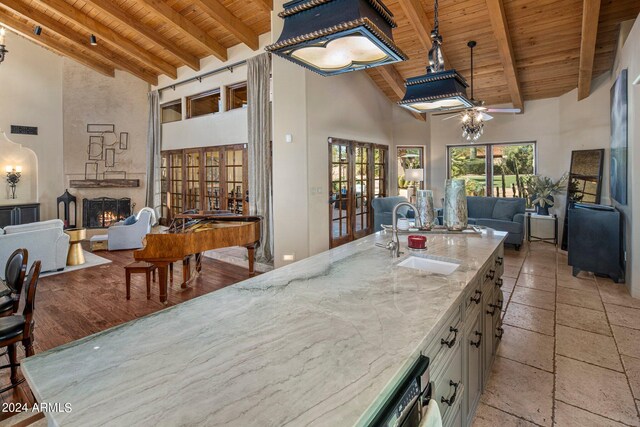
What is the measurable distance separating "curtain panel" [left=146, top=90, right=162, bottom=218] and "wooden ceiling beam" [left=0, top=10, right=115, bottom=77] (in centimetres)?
135

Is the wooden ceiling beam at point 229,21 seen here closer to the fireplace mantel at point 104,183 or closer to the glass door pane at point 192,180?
→ the glass door pane at point 192,180

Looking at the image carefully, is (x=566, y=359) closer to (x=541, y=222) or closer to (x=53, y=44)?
(x=541, y=222)

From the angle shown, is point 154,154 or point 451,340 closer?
point 451,340

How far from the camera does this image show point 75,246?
18.8ft

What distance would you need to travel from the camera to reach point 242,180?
659 cm

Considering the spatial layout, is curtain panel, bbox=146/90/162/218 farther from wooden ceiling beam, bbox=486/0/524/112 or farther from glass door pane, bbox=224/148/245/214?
wooden ceiling beam, bbox=486/0/524/112

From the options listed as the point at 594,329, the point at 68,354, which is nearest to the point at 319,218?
the point at 594,329

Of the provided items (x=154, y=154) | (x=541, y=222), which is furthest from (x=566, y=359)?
(x=154, y=154)

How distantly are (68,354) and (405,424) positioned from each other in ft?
3.43

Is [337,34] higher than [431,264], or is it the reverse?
[337,34]

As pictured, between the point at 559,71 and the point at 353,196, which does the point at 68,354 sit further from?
the point at 559,71

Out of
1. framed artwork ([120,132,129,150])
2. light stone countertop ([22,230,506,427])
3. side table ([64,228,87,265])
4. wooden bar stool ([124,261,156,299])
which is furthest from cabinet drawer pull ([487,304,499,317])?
framed artwork ([120,132,129,150])

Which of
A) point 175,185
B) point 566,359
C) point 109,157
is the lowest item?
point 566,359

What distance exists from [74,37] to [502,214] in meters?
9.87
